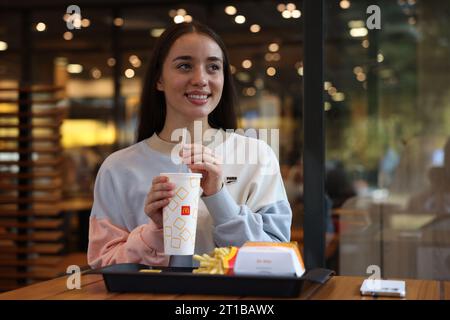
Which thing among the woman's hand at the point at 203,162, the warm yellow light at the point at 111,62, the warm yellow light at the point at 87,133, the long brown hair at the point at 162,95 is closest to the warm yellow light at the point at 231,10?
the warm yellow light at the point at 111,62

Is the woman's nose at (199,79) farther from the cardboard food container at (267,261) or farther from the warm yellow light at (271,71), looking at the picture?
the warm yellow light at (271,71)

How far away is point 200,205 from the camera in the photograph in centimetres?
212

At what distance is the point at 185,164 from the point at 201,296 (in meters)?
0.63

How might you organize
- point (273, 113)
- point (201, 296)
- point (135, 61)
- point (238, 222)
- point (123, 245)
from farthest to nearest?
point (135, 61) → point (273, 113) → point (123, 245) → point (238, 222) → point (201, 296)

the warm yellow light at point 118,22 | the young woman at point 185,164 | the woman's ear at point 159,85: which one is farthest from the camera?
the warm yellow light at point 118,22

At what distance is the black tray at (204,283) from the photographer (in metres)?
1.49

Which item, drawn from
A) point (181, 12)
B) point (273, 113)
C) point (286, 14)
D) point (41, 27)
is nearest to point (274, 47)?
point (286, 14)

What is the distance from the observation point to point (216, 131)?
2305 millimetres

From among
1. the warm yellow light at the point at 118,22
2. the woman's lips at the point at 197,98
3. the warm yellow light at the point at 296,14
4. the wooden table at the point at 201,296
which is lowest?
the wooden table at the point at 201,296

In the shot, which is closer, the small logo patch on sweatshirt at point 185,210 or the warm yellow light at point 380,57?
the small logo patch on sweatshirt at point 185,210

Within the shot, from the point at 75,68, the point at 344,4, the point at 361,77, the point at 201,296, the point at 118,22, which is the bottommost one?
the point at 201,296

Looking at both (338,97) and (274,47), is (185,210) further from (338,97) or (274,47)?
(274,47)

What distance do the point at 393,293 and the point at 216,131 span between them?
927mm

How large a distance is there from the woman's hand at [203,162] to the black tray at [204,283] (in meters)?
0.37
